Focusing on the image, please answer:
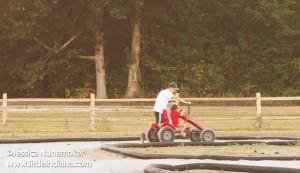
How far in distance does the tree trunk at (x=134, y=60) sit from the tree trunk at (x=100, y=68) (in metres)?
1.65

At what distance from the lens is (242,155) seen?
17.4 metres

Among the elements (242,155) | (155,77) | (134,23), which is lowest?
(242,155)

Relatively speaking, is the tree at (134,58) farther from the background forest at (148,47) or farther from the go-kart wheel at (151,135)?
the go-kart wheel at (151,135)

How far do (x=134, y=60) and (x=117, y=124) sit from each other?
67.9 feet

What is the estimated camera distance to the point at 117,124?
103ft

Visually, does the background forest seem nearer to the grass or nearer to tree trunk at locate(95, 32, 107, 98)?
tree trunk at locate(95, 32, 107, 98)

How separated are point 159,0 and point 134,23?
9.28 feet

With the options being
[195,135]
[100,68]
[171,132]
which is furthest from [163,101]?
[100,68]

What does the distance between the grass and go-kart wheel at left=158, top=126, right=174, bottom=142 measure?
4884 millimetres

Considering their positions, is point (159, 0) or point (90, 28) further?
point (159, 0)

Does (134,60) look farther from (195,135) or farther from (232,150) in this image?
(232,150)

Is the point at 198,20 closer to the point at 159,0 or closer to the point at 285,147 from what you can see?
the point at 159,0

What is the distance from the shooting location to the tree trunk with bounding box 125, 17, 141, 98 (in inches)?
2039

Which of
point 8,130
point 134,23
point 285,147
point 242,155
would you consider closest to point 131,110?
point 8,130
